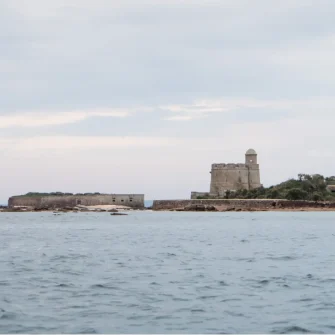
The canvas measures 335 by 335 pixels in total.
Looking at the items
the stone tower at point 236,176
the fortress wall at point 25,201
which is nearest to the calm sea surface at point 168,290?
the stone tower at point 236,176

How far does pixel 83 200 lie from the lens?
314 feet

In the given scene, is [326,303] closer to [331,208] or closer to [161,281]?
[161,281]

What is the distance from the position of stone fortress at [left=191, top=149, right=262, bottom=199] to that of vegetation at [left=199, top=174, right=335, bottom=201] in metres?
1.79

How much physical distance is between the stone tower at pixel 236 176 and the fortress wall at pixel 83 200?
9.08m

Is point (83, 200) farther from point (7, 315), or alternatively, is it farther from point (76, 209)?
point (7, 315)

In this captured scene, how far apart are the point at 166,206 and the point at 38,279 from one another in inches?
3031

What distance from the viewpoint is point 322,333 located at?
1234 centimetres

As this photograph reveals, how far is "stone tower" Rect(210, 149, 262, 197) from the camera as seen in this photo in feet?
306

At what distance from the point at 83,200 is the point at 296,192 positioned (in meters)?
25.3

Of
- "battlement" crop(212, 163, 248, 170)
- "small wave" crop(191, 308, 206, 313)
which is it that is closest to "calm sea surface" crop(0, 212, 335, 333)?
"small wave" crop(191, 308, 206, 313)

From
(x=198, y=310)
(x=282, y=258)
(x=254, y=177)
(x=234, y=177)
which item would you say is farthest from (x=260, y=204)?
(x=198, y=310)

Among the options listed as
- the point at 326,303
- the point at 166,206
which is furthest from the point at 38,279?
the point at 166,206

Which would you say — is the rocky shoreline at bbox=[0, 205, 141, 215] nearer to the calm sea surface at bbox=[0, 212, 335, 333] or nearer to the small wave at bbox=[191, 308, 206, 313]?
the calm sea surface at bbox=[0, 212, 335, 333]

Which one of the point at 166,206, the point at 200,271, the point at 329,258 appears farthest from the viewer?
the point at 166,206
